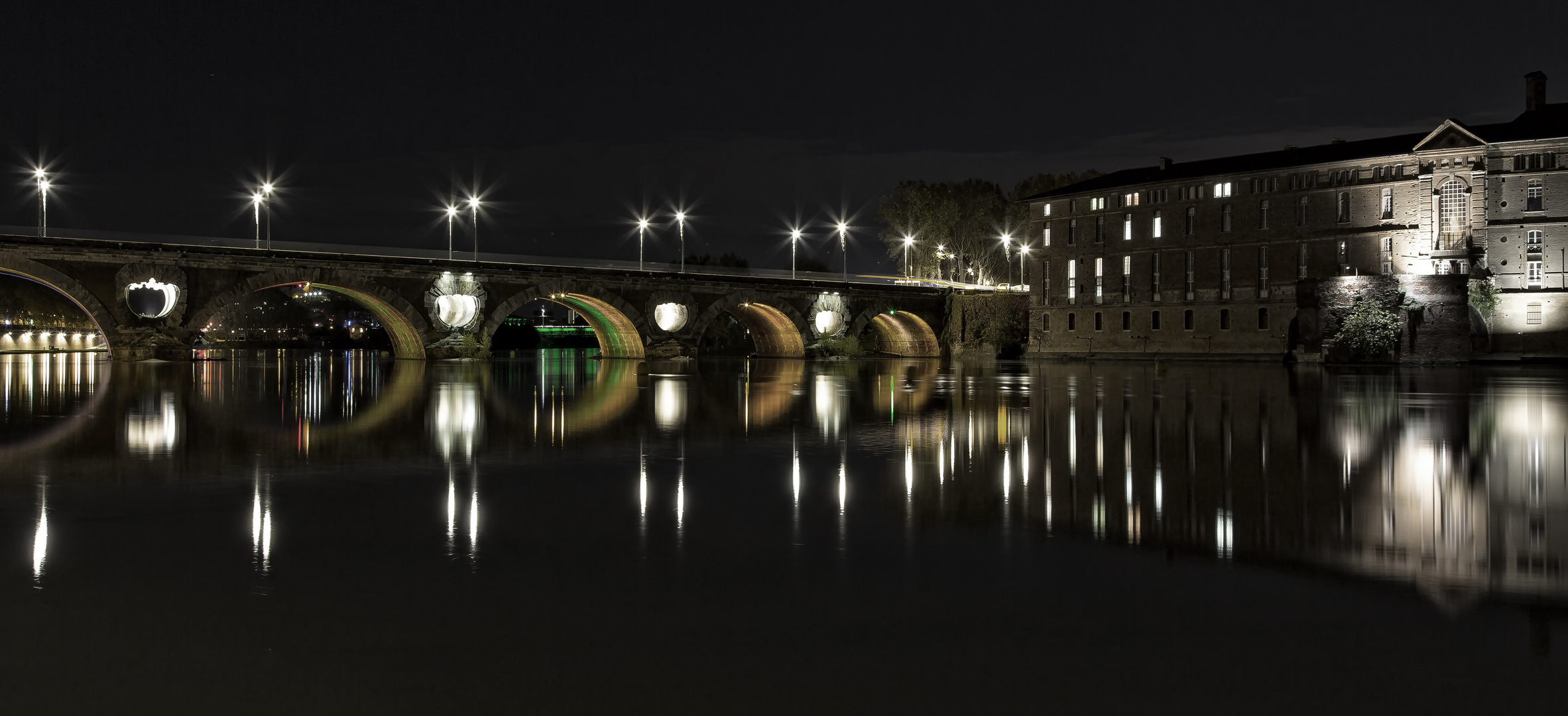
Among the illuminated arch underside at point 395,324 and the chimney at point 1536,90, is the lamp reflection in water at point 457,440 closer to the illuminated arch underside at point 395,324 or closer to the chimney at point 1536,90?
the illuminated arch underside at point 395,324

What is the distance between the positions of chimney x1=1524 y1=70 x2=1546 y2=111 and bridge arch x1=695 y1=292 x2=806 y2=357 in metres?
53.8

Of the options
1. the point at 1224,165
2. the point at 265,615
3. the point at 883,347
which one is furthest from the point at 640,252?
the point at 265,615

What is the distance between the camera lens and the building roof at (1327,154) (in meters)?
74.5

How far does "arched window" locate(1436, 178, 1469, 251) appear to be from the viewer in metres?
73.8

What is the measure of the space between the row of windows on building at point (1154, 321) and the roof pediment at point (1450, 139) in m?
14.8

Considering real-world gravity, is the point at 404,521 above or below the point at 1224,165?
below

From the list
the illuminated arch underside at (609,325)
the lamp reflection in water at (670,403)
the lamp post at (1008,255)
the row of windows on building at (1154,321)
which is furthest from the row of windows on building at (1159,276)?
the lamp reflection in water at (670,403)

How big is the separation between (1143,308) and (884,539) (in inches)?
3287

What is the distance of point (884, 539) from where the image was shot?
10.4m

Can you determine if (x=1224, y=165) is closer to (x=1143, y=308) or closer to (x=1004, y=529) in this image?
(x=1143, y=308)

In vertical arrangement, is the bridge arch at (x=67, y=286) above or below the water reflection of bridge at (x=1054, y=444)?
above

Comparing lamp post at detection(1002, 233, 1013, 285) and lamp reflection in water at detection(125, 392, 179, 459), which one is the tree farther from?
lamp reflection in water at detection(125, 392, 179, 459)

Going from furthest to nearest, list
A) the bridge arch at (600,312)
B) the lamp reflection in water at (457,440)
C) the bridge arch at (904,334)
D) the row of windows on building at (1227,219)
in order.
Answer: the bridge arch at (904,334)
the row of windows on building at (1227,219)
the bridge arch at (600,312)
the lamp reflection in water at (457,440)

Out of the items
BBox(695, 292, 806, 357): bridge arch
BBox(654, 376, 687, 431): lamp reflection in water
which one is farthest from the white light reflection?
BBox(695, 292, 806, 357): bridge arch
